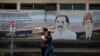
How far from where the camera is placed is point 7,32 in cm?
2778

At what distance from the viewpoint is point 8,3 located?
27.9m

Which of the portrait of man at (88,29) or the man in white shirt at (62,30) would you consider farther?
the portrait of man at (88,29)


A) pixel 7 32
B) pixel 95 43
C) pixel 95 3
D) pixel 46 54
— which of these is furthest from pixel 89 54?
pixel 46 54

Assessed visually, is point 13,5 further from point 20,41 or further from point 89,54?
point 89,54

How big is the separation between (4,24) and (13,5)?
4.60 ft

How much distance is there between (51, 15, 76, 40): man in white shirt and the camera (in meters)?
28.0

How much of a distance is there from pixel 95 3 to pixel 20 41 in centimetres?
564

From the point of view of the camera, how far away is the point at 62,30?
2825 centimetres

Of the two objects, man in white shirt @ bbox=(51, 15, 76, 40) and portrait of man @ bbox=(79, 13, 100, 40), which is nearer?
man in white shirt @ bbox=(51, 15, 76, 40)

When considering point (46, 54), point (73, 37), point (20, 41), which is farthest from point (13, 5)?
point (46, 54)

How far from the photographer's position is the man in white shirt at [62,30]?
92.0ft

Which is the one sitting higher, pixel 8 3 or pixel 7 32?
pixel 8 3

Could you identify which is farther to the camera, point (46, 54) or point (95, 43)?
point (95, 43)

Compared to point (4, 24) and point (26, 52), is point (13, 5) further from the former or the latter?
point (26, 52)
